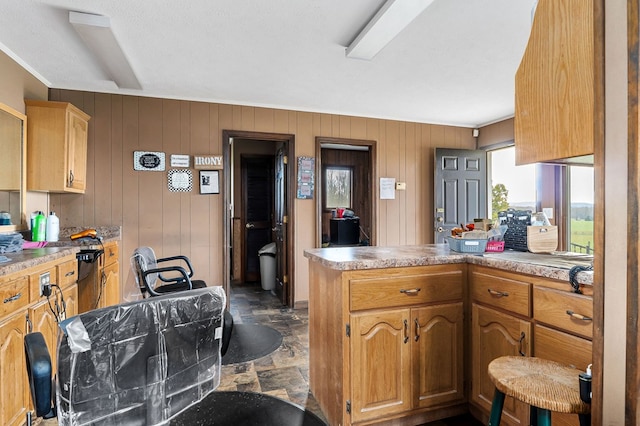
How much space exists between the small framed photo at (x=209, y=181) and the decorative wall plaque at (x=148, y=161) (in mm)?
432

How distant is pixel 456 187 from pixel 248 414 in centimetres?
440

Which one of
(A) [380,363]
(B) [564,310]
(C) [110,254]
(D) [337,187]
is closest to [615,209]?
(B) [564,310]

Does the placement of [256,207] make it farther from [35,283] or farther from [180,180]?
[35,283]

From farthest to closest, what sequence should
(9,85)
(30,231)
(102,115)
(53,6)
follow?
1. (102,115)
2. (30,231)
3. (9,85)
4. (53,6)

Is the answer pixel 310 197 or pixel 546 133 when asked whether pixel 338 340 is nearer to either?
pixel 546 133

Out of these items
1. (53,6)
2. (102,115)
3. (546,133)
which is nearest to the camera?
(546,133)

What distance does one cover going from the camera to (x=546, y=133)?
1.26m

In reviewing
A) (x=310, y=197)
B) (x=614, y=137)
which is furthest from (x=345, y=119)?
(x=614, y=137)

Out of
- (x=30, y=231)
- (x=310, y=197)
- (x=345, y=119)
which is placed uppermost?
(x=345, y=119)

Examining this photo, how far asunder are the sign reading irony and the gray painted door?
2.85m

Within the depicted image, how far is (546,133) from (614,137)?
1.54ft

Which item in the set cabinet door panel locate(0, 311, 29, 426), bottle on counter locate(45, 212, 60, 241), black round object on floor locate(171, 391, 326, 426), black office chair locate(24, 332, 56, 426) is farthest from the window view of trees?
bottle on counter locate(45, 212, 60, 241)

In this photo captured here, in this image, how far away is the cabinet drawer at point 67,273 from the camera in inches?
86.7

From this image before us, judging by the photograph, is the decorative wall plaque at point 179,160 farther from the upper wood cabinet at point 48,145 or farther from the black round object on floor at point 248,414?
the black round object on floor at point 248,414
